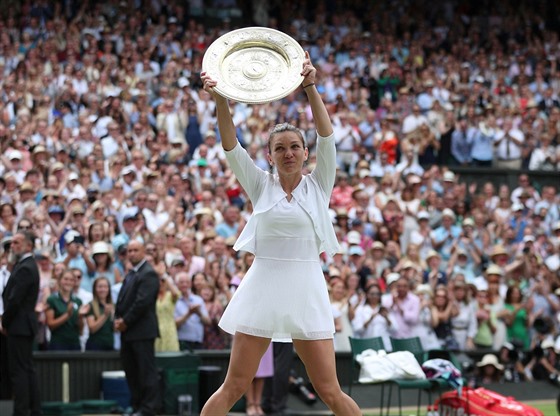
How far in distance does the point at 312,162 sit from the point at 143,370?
6.75 m

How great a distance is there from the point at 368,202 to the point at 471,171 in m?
3.81

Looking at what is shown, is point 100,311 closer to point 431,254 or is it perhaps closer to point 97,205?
point 97,205

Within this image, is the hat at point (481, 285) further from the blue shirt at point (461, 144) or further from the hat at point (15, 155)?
the hat at point (15, 155)

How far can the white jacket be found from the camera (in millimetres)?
7066

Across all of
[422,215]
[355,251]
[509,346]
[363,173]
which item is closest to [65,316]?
[355,251]

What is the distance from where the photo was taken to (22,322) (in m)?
11.7

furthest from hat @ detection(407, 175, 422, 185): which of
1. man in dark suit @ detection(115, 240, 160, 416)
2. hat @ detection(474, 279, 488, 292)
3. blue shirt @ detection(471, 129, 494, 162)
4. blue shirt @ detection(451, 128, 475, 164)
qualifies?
man in dark suit @ detection(115, 240, 160, 416)

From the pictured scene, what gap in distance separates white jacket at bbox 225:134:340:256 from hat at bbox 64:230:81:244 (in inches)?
286

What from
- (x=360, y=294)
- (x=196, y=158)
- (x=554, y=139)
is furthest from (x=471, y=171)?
(x=360, y=294)

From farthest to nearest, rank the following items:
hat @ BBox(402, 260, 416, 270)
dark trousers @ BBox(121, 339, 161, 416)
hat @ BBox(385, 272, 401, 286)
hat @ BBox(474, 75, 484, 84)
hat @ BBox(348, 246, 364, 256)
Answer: hat @ BBox(474, 75, 484, 84)
hat @ BBox(348, 246, 364, 256)
hat @ BBox(402, 260, 416, 270)
hat @ BBox(385, 272, 401, 286)
dark trousers @ BBox(121, 339, 161, 416)

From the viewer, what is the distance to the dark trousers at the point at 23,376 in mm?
11734

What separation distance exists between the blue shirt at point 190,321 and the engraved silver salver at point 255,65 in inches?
266

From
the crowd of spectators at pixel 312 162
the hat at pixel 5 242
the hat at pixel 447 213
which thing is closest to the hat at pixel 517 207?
the crowd of spectators at pixel 312 162

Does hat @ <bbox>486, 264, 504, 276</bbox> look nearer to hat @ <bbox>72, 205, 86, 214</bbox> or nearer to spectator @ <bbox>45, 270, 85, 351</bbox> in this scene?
hat @ <bbox>72, 205, 86, 214</bbox>
